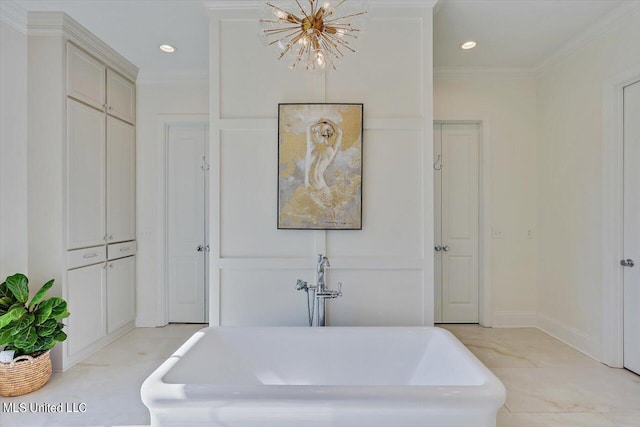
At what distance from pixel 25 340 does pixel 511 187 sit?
4256mm

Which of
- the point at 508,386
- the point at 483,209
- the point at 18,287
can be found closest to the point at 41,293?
the point at 18,287

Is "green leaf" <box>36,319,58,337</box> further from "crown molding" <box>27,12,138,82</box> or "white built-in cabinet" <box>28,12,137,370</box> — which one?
"crown molding" <box>27,12,138,82</box>

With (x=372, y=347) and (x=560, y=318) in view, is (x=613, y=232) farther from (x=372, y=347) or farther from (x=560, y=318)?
(x=372, y=347)

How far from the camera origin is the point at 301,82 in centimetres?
239

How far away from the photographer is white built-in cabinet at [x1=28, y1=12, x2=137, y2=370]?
2.54 metres

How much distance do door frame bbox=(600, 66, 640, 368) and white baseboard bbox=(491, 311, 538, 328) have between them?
2.67 ft

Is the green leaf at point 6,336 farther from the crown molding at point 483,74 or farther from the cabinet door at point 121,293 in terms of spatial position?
the crown molding at point 483,74

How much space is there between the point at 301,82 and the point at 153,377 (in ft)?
6.49

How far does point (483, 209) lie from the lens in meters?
3.48

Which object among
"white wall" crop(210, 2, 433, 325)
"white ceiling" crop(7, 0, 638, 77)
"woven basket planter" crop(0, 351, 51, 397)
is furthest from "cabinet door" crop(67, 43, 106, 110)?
"woven basket planter" crop(0, 351, 51, 397)

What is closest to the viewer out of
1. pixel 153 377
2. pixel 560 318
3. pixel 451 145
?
pixel 153 377

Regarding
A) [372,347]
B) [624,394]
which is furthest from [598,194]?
[372,347]

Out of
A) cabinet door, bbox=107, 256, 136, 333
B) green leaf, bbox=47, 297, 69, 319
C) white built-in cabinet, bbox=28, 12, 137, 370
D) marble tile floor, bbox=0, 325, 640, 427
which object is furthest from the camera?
cabinet door, bbox=107, 256, 136, 333

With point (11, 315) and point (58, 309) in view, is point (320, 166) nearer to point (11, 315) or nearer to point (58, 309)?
point (58, 309)
